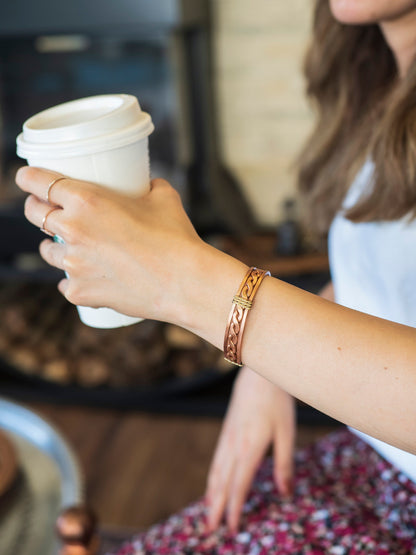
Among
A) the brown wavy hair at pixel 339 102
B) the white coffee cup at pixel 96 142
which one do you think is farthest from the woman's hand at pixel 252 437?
the white coffee cup at pixel 96 142

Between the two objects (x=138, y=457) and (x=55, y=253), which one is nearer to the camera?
(x=55, y=253)

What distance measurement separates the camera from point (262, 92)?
1920 millimetres

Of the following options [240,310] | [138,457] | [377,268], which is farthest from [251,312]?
[138,457]

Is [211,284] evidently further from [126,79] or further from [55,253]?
[126,79]

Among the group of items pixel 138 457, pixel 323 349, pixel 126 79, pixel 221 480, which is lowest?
pixel 138 457

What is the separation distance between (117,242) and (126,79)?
1480 mm

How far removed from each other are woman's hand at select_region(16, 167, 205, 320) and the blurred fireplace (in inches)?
50.5

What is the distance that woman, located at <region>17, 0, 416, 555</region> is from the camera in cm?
53

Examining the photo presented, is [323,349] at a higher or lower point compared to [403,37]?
lower

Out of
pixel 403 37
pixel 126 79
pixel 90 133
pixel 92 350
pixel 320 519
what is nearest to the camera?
pixel 90 133

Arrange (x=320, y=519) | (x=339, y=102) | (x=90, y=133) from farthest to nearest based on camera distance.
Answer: (x=339, y=102)
(x=320, y=519)
(x=90, y=133)

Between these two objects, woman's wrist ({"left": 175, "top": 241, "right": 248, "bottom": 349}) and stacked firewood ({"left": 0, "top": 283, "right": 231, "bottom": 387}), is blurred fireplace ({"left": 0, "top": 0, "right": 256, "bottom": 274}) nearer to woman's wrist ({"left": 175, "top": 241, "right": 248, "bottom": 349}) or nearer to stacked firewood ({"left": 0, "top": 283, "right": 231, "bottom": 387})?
stacked firewood ({"left": 0, "top": 283, "right": 231, "bottom": 387})

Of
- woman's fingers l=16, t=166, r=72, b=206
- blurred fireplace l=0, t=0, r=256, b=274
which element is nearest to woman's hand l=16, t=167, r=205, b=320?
woman's fingers l=16, t=166, r=72, b=206

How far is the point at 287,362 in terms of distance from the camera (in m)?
0.53
